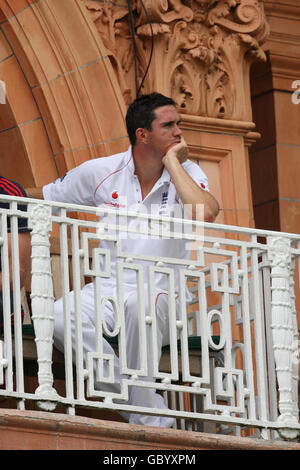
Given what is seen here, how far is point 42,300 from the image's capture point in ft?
26.6

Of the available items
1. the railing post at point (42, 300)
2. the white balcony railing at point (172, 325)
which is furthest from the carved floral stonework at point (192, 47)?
the railing post at point (42, 300)

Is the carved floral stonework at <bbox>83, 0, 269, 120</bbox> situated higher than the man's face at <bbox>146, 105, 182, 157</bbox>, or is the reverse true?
the carved floral stonework at <bbox>83, 0, 269, 120</bbox>

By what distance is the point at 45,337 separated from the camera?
8.07 meters

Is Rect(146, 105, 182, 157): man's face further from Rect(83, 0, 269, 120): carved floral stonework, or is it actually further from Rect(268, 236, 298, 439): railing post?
Rect(83, 0, 269, 120): carved floral stonework

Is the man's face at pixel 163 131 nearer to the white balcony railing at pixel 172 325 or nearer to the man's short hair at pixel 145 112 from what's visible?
the man's short hair at pixel 145 112

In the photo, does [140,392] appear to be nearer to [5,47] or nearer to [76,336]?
[76,336]

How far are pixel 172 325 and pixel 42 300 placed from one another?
0.73 metres

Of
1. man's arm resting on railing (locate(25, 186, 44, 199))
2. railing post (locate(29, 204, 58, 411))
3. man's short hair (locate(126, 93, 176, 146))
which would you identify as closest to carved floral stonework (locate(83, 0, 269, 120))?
man's arm resting on railing (locate(25, 186, 44, 199))

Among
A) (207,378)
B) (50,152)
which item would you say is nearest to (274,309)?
(207,378)

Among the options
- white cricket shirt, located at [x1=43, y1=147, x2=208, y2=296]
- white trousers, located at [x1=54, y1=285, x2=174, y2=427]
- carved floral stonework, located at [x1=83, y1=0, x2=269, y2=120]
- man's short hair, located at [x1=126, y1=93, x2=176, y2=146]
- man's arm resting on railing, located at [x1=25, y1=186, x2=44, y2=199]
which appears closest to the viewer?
white trousers, located at [x1=54, y1=285, x2=174, y2=427]

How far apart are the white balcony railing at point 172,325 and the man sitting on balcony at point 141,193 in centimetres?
9

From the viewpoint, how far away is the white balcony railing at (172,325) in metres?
8.08

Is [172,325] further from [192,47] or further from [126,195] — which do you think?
[192,47]

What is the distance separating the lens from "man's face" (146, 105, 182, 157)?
921cm
